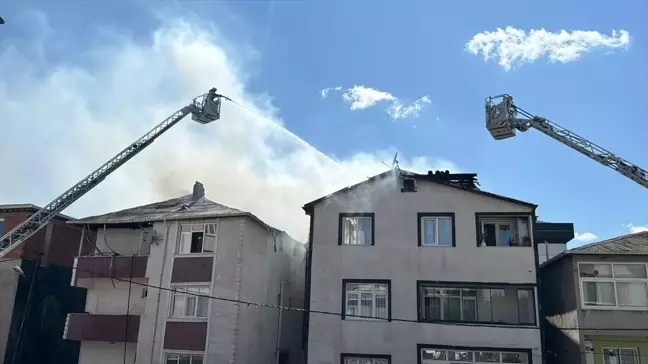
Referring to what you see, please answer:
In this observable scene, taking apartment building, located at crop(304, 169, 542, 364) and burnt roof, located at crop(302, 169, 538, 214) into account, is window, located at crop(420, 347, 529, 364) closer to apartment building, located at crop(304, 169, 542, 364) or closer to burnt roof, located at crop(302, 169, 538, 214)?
apartment building, located at crop(304, 169, 542, 364)

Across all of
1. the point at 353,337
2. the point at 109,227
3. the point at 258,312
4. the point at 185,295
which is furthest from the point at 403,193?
the point at 109,227

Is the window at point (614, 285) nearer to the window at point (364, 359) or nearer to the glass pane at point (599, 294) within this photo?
the glass pane at point (599, 294)

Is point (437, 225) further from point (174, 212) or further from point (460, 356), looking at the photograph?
point (174, 212)

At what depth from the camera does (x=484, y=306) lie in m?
26.2

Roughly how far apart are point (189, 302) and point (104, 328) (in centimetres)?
447

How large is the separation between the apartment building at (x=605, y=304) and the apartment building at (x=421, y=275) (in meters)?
1.47

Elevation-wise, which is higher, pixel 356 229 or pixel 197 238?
pixel 356 229

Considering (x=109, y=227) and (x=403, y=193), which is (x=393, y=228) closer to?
(x=403, y=193)

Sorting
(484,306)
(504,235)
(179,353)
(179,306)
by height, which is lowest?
(179,353)

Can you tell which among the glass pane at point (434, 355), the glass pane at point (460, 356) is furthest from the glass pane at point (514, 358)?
the glass pane at point (434, 355)

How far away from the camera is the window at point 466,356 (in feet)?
81.3

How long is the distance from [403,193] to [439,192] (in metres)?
1.64

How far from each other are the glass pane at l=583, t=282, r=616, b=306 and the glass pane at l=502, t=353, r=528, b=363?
337 cm

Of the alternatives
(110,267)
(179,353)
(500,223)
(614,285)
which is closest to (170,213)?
(110,267)
